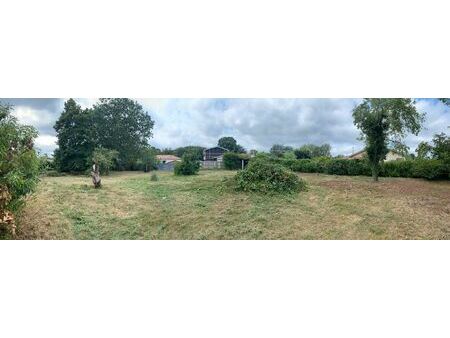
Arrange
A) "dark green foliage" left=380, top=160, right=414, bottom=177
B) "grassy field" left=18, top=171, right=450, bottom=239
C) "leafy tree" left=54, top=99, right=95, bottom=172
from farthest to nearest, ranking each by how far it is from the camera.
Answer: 1. "dark green foliage" left=380, top=160, right=414, bottom=177
2. "leafy tree" left=54, top=99, right=95, bottom=172
3. "grassy field" left=18, top=171, right=450, bottom=239

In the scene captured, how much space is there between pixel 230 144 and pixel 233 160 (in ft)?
0.73

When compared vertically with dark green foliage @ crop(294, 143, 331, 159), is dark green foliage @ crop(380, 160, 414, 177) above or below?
below

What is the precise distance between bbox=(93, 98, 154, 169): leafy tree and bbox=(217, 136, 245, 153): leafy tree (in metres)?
0.85

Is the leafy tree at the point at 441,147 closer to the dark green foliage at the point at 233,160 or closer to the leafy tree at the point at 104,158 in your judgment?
the dark green foliage at the point at 233,160

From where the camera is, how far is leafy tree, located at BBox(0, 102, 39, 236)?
123 inches

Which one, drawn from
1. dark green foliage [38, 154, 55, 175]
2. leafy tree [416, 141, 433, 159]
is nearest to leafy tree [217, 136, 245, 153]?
dark green foliage [38, 154, 55, 175]

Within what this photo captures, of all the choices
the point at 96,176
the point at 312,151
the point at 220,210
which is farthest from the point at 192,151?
the point at 312,151

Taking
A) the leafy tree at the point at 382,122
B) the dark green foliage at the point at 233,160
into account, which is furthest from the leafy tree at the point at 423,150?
the dark green foliage at the point at 233,160

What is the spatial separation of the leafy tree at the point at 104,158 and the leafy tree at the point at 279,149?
185 centimetres

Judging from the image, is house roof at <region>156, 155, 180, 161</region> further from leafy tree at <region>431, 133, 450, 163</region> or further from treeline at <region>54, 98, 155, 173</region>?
leafy tree at <region>431, 133, 450, 163</region>

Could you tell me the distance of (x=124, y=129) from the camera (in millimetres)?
3721
